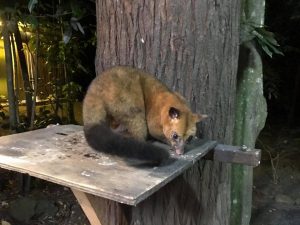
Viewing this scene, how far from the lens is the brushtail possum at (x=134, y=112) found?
1538 millimetres

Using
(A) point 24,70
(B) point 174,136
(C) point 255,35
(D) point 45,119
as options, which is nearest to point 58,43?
(A) point 24,70

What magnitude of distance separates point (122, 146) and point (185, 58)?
60 cm

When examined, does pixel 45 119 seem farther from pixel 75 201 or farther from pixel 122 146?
pixel 122 146

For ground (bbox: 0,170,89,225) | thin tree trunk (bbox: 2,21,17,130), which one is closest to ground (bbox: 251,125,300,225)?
ground (bbox: 0,170,89,225)

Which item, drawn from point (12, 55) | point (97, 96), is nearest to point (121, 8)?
point (97, 96)

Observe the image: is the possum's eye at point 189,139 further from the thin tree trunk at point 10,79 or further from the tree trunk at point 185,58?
the thin tree trunk at point 10,79

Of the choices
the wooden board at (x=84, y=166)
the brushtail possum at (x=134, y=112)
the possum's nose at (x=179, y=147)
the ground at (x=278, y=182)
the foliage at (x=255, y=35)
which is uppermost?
the foliage at (x=255, y=35)

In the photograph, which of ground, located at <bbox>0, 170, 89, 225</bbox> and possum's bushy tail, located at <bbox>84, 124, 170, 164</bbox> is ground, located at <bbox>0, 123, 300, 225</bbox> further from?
possum's bushy tail, located at <bbox>84, 124, 170, 164</bbox>

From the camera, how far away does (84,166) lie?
1.39 m

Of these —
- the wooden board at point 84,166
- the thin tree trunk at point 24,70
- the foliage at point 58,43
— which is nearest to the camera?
the wooden board at point 84,166

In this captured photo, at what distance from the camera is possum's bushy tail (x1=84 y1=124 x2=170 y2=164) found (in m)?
1.35

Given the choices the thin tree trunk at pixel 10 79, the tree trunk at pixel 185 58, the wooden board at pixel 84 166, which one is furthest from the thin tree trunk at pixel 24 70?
the wooden board at pixel 84 166

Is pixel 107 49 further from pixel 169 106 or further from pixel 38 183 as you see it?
pixel 38 183

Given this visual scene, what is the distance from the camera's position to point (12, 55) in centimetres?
357
